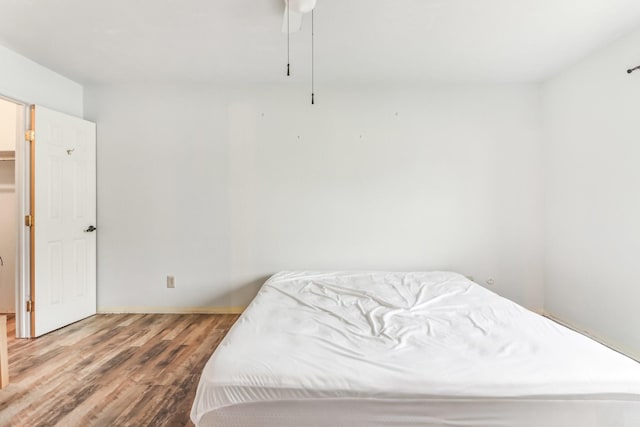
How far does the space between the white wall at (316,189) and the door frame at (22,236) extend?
2.08ft

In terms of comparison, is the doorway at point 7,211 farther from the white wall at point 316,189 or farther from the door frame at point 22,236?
the white wall at point 316,189

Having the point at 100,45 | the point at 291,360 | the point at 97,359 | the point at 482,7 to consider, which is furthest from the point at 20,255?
the point at 482,7

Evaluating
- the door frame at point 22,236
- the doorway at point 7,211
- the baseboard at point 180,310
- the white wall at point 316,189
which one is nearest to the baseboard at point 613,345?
the white wall at point 316,189

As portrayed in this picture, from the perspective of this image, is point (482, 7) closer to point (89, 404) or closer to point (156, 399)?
point (156, 399)

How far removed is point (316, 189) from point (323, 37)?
1.42m

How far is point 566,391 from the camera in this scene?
1140mm

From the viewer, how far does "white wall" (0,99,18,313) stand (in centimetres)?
332

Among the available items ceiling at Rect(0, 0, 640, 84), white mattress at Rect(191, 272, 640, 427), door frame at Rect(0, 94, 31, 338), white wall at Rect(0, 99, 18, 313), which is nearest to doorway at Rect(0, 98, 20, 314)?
white wall at Rect(0, 99, 18, 313)

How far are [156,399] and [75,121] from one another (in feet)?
9.15

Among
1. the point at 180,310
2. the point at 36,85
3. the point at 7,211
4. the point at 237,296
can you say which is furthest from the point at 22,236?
the point at 237,296

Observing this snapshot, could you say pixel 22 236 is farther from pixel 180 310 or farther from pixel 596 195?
pixel 596 195

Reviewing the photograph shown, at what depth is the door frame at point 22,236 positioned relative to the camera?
269cm

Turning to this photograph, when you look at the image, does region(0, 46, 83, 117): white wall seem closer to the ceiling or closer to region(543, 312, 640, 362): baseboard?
the ceiling

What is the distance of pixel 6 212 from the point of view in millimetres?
3371
